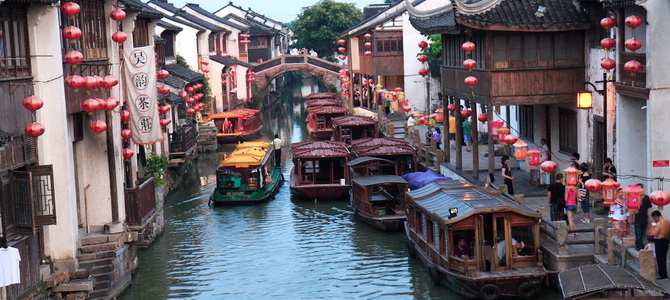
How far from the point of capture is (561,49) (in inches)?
1015

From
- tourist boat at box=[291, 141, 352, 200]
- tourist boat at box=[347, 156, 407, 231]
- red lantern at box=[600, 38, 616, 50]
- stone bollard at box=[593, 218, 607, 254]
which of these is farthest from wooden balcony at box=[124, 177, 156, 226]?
red lantern at box=[600, 38, 616, 50]

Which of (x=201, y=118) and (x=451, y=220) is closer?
(x=451, y=220)

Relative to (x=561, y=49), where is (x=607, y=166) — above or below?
below

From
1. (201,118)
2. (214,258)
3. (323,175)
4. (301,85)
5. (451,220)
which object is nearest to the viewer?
(451,220)

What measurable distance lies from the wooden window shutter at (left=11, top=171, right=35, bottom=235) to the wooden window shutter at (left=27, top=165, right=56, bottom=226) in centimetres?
21

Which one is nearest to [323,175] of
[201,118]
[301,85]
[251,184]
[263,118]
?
[251,184]

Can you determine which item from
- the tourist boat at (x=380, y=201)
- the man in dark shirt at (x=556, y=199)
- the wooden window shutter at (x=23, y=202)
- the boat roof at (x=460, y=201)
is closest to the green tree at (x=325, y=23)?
the tourist boat at (x=380, y=201)

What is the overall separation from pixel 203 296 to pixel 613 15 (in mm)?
12404

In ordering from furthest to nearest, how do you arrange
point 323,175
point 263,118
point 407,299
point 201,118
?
point 263,118, point 201,118, point 323,175, point 407,299

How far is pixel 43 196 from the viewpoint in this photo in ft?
53.1

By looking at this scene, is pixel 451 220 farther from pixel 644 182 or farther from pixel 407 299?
pixel 644 182

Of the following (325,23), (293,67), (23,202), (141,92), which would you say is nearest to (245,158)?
(141,92)

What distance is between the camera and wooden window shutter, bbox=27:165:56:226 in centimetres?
1606

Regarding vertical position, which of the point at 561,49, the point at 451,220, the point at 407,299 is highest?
the point at 561,49
